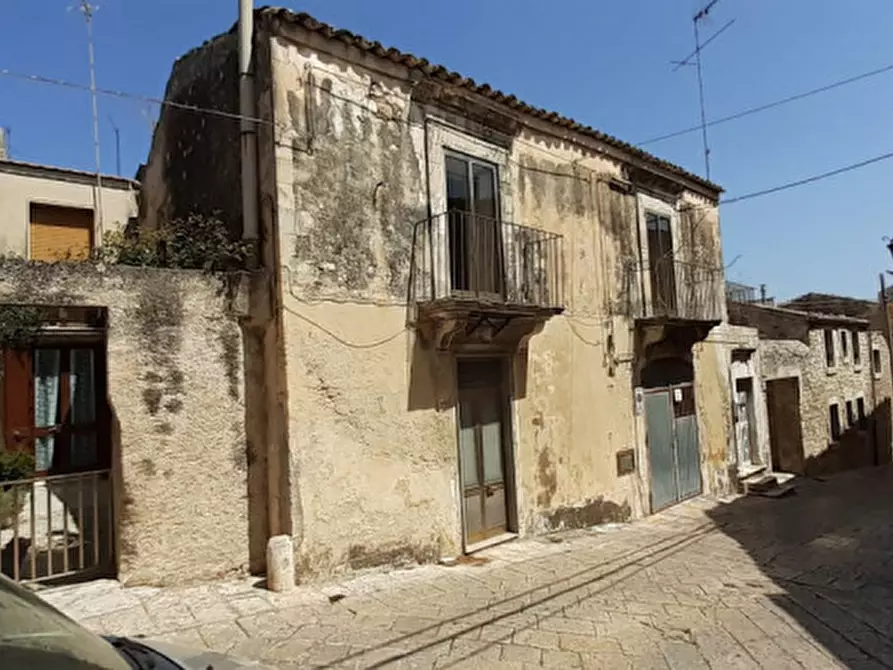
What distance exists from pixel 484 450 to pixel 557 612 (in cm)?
316

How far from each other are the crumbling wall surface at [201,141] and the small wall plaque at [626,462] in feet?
25.3

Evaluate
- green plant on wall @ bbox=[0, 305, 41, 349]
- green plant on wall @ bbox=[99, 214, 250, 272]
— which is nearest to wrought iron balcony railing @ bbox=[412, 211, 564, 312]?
green plant on wall @ bbox=[99, 214, 250, 272]

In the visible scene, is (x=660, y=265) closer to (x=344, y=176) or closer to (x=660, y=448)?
(x=660, y=448)

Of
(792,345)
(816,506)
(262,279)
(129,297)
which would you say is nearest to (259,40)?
(262,279)

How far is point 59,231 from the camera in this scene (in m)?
12.7

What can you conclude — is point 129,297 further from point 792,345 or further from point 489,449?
point 792,345

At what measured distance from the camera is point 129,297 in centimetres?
623

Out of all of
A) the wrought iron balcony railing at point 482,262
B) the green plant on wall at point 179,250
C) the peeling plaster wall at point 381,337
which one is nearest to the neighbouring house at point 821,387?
the peeling plaster wall at point 381,337

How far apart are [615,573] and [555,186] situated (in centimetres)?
616

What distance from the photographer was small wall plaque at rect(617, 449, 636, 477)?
11.5 meters

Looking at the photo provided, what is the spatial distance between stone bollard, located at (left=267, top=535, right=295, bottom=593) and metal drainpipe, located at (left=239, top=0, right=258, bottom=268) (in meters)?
3.07

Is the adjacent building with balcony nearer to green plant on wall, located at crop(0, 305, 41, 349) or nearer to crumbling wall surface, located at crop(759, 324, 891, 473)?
green plant on wall, located at crop(0, 305, 41, 349)

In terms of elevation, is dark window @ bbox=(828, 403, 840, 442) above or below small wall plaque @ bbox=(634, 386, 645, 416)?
below

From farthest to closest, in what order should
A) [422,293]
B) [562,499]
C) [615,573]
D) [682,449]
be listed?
[682,449] → [562,499] → [422,293] → [615,573]
